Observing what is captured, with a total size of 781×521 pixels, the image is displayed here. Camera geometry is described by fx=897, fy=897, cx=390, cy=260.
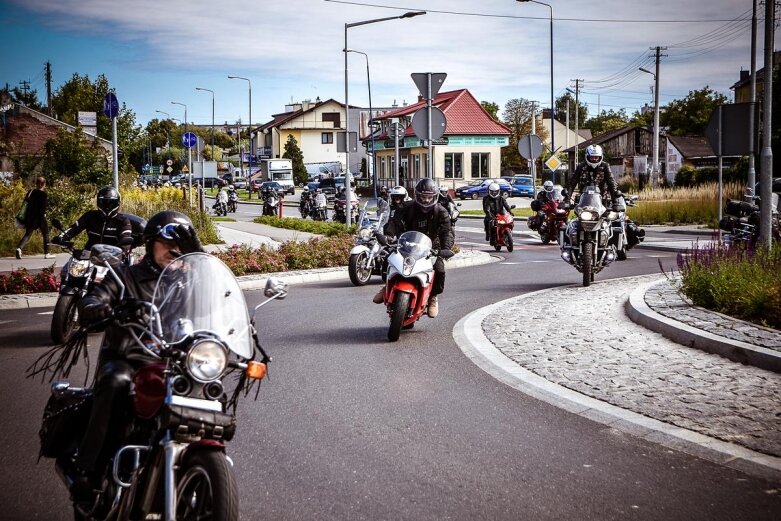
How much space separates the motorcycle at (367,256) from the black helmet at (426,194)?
4299 mm

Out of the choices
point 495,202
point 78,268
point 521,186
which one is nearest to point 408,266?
point 78,268

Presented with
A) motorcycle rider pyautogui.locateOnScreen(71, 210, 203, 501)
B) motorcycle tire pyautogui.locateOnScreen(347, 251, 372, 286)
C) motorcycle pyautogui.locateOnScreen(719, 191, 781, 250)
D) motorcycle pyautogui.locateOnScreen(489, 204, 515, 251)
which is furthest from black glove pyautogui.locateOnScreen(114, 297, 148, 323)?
motorcycle pyautogui.locateOnScreen(489, 204, 515, 251)

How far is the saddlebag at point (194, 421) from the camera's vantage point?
3359 mm

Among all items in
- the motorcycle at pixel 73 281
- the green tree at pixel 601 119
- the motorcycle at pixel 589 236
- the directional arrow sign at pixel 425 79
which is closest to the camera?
the motorcycle at pixel 73 281

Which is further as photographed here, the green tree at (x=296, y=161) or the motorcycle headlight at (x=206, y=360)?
the green tree at (x=296, y=161)

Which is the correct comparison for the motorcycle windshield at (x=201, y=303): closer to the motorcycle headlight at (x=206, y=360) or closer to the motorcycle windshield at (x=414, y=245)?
the motorcycle headlight at (x=206, y=360)

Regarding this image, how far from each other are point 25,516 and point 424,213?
6768 mm

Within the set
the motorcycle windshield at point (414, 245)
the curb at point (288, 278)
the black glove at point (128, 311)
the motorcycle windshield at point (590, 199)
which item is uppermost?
the motorcycle windshield at point (590, 199)

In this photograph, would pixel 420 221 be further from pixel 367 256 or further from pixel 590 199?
pixel 367 256

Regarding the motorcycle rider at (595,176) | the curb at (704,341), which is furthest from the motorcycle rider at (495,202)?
the curb at (704,341)

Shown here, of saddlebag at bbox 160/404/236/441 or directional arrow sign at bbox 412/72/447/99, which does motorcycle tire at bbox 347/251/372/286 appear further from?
saddlebag at bbox 160/404/236/441

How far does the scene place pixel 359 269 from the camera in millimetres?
15047

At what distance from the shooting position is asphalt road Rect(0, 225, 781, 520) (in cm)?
453

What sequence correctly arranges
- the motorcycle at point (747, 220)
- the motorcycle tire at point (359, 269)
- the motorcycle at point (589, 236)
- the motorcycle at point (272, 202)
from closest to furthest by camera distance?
1. the motorcycle at point (589, 236)
2. the motorcycle tire at point (359, 269)
3. the motorcycle at point (747, 220)
4. the motorcycle at point (272, 202)
